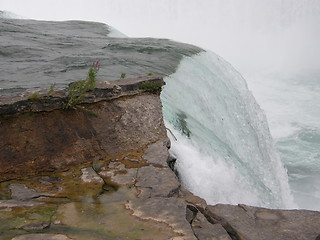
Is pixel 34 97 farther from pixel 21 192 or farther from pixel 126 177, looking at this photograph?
pixel 126 177

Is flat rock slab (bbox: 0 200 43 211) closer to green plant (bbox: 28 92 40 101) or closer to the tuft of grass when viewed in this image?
green plant (bbox: 28 92 40 101)

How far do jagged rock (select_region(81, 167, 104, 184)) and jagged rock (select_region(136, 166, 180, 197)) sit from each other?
362mm

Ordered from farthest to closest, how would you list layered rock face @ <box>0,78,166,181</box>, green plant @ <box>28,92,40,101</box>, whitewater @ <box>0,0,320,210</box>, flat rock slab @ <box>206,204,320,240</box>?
whitewater @ <box>0,0,320,210</box> < green plant @ <box>28,92,40,101</box> < layered rock face @ <box>0,78,166,181</box> < flat rock slab @ <box>206,204,320,240</box>

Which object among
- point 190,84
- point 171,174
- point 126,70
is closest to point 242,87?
point 190,84

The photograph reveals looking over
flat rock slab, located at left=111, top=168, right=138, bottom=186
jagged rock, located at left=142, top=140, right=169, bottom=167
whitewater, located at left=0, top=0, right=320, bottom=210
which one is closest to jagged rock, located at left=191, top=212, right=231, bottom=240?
flat rock slab, located at left=111, top=168, right=138, bottom=186

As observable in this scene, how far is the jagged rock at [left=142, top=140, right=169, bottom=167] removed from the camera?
4293 mm

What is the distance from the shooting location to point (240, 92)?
1005 centimetres

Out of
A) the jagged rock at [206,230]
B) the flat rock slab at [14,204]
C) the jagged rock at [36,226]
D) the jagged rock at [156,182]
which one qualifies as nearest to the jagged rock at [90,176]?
the jagged rock at [156,182]

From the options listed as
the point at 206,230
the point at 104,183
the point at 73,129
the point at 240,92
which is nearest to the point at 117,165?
the point at 104,183

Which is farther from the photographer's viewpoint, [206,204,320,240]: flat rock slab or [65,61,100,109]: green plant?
[65,61,100,109]: green plant

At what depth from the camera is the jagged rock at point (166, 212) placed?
10.2ft

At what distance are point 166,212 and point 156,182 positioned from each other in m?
0.61

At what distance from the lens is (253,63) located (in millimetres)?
25547

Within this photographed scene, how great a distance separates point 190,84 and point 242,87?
8.05 ft
